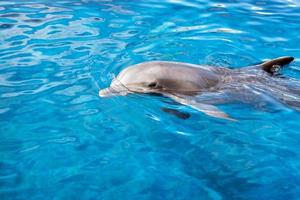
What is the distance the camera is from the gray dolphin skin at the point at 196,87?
546cm

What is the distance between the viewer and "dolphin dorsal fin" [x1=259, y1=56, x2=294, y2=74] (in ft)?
19.6

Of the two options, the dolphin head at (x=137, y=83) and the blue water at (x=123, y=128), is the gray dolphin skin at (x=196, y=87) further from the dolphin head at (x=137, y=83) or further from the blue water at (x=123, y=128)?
the blue water at (x=123, y=128)

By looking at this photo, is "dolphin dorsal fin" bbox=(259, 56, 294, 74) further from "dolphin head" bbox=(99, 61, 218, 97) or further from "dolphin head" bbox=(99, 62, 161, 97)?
"dolphin head" bbox=(99, 62, 161, 97)

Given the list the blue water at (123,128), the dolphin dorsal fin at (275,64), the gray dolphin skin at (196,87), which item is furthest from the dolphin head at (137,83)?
the dolphin dorsal fin at (275,64)

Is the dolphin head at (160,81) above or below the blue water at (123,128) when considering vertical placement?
above

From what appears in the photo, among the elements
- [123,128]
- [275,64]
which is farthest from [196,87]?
[275,64]

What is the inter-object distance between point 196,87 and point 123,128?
1.05m

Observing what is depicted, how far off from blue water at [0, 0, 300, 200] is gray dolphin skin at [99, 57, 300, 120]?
0.12m

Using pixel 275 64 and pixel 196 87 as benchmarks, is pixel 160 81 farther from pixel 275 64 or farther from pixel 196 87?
pixel 275 64

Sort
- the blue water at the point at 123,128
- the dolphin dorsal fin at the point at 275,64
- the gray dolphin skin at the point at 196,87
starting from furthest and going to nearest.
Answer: the dolphin dorsal fin at the point at 275,64 → the gray dolphin skin at the point at 196,87 → the blue water at the point at 123,128

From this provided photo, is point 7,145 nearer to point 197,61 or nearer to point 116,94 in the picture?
point 116,94

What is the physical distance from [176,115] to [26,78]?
2349mm

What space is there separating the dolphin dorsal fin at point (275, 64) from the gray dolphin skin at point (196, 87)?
0.34 m

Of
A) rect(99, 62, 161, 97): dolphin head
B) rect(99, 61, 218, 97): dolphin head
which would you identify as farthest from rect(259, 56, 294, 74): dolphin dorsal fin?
rect(99, 62, 161, 97): dolphin head
